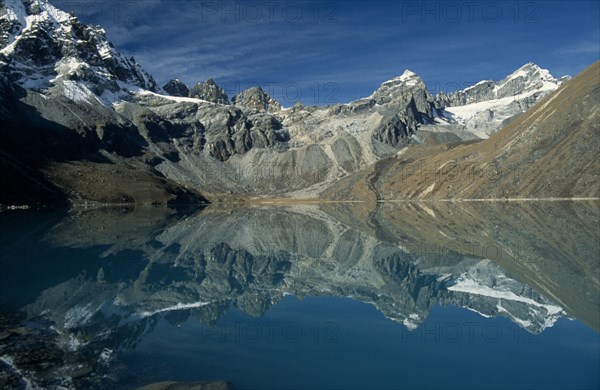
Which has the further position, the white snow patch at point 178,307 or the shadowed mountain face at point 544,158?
the shadowed mountain face at point 544,158

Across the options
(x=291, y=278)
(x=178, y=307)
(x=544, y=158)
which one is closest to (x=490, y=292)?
(x=291, y=278)

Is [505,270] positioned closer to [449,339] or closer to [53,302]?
[449,339]

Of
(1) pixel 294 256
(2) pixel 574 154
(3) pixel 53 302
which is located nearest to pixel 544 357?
(3) pixel 53 302

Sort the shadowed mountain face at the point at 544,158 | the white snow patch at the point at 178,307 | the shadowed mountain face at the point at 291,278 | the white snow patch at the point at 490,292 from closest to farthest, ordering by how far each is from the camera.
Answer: the shadowed mountain face at the point at 291,278 < the white snow patch at the point at 490,292 < the white snow patch at the point at 178,307 < the shadowed mountain face at the point at 544,158

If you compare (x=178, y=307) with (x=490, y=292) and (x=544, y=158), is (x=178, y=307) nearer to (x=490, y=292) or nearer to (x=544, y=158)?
(x=490, y=292)

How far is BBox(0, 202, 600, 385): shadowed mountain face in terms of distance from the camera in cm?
2488

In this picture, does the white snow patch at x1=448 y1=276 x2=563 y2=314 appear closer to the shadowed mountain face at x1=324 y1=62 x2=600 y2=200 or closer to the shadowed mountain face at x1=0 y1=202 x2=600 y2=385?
the shadowed mountain face at x1=0 y1=202 x2=600 y2=385

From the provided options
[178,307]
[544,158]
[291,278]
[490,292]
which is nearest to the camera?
[178,307]

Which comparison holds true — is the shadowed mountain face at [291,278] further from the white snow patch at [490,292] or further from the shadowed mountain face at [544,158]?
the shadowed mountain face at [544,158]

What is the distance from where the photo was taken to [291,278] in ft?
121

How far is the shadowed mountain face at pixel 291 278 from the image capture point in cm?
2488

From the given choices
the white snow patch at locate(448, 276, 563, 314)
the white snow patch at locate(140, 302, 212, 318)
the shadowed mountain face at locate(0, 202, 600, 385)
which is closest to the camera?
the shadowed mountain face at locate(0, 202, 600, 385)

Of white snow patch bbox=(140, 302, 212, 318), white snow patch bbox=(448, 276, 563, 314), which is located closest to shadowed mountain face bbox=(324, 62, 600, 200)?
white snow patch bbox=(448, 276, 563, 314)

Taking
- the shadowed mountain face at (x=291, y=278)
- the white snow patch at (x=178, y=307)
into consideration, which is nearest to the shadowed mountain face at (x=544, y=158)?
the shadowed mountain face at (x=291, y=278)
